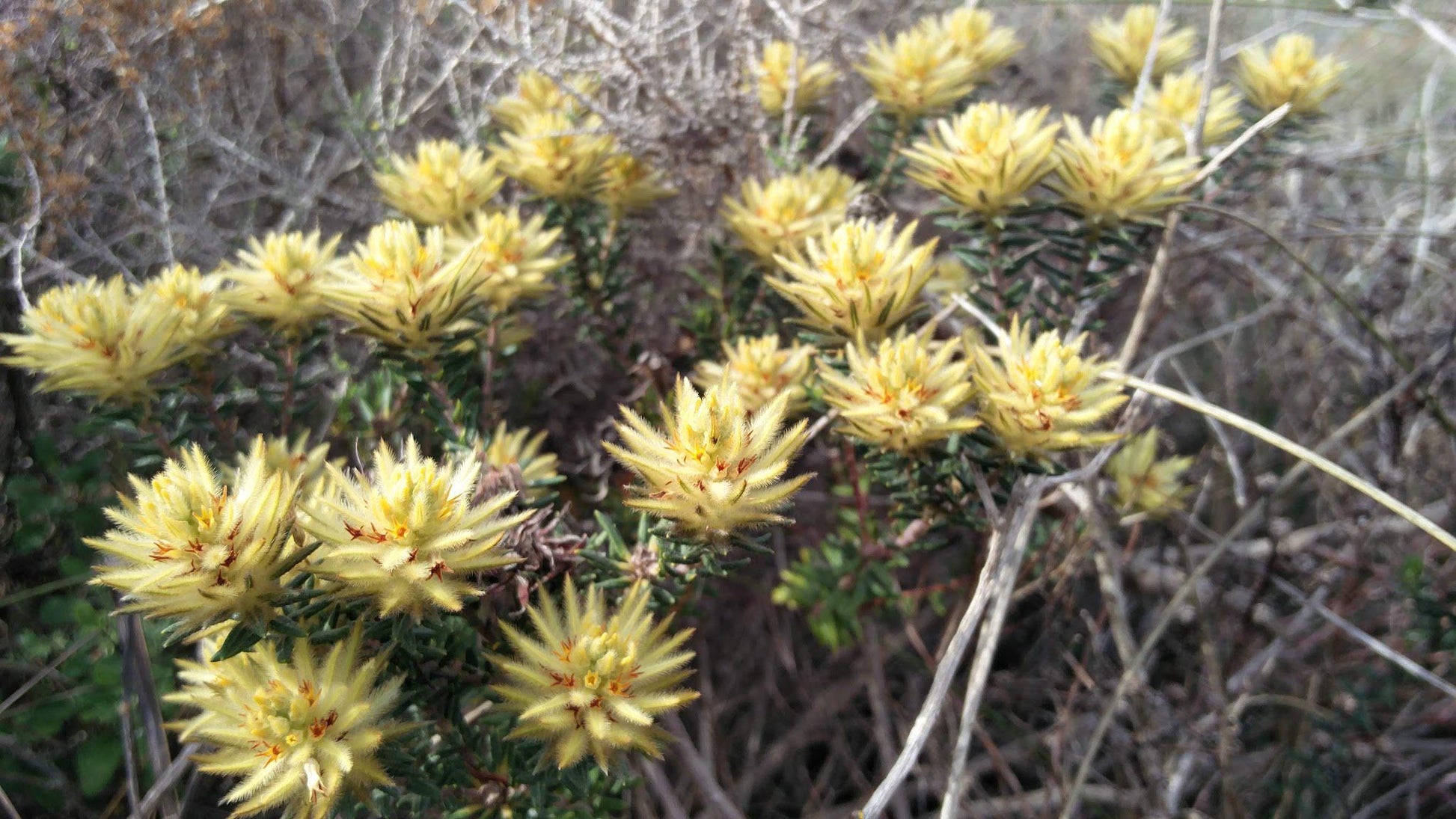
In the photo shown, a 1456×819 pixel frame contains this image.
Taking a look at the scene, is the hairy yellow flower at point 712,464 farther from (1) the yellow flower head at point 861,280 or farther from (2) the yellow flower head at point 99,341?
(2) the yellow flower head at point 99,341

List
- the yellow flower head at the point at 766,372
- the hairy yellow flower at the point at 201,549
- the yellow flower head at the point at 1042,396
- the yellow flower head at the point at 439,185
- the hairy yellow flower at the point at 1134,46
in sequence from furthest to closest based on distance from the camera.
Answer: the hairy yellow flower at the point at 1134,46, the yellow flower head at the point at 439,185, the yellow flower head at the point at 766,372, the yellow flower head at the point at 1042,396, the hairy yellow flower at the point at 201,549

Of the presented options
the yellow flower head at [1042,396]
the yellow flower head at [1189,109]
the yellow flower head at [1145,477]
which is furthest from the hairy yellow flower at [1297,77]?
the yellow flower head at [1042,396]

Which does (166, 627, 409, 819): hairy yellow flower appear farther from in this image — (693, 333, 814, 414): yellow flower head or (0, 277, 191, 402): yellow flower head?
(693, 333, 814, 414): yellow flower head

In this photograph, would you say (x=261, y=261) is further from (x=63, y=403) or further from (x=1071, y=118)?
(x=1071, y=118)

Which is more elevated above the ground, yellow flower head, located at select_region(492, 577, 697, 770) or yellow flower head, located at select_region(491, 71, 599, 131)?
yellow flower head, located at select_region(491, 71, 599, 131)

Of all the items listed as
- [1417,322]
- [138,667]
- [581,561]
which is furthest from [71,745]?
[1417,322]

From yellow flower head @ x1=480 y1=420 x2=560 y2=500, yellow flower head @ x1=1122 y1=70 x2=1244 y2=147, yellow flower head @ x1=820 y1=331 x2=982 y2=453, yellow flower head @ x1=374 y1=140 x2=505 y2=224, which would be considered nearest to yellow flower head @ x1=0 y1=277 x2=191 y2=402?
yellow flower head @ x1=374 y1=140 x2=505 y2=224
